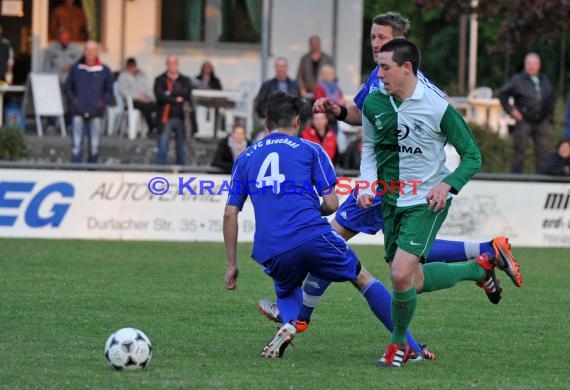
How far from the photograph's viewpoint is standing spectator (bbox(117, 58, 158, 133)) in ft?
74.4

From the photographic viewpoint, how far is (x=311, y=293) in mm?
8570

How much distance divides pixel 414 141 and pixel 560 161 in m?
10.4

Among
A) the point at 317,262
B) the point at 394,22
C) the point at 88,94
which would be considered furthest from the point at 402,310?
the point at 88,94

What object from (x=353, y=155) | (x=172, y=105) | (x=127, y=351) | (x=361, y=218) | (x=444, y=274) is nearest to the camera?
(x=127, y=351)

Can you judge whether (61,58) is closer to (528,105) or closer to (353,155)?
(353,155)

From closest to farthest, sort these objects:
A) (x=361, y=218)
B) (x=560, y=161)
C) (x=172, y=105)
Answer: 1. (x=361, y=218)
2. (x=560, y=161)
3. (x=172, y=105)

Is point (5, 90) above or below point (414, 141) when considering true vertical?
below

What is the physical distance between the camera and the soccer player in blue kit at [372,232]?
8.28m

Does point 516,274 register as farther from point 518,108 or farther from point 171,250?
point 518,108

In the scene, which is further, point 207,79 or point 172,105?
point 207,79

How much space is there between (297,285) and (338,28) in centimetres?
1632

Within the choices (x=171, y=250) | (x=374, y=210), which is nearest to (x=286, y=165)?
(x=374, y=210)

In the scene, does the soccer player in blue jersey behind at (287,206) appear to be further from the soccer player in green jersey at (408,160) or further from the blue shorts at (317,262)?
the soccer player in green jersey at (408,160)

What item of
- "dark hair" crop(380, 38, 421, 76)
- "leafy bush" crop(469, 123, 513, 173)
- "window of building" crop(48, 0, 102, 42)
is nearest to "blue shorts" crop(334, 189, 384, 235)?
"dark hair" crop(380, 38, 421, 76)
